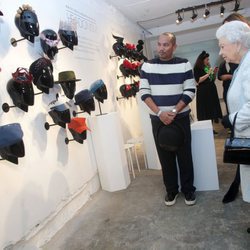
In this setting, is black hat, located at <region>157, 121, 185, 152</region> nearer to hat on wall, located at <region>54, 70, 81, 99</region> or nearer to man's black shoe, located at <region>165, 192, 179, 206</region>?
man's black shoe, located at <region>165, 192, 179, 206</region>

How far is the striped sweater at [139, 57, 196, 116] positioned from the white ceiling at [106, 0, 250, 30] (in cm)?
238

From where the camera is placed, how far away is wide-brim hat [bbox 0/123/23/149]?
165cm

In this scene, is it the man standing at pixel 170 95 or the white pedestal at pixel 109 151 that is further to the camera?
the white pedestal at pixel 109 151

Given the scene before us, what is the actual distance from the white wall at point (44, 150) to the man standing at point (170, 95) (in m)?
0.85

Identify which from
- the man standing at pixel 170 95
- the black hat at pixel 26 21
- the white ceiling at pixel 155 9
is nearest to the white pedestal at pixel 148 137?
the man standing at pixel 170 95

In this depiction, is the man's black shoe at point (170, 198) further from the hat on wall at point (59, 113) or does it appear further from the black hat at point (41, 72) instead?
the black hat at point (41, 72)

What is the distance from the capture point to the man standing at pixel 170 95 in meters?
2.29

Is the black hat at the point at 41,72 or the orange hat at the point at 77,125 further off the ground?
the black hat at the point at 41,72

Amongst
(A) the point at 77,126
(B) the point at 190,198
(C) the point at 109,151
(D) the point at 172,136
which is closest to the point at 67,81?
(A) the point at 77,126

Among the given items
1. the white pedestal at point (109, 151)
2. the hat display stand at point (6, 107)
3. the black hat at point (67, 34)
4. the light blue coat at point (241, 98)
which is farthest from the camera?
the white pedestal at point (109, 151)

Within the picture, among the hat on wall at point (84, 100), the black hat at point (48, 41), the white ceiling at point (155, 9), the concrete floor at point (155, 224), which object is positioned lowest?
the concrete floor at point (155, 224)

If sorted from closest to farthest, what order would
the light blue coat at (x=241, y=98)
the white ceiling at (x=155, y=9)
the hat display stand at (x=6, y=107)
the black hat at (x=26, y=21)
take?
the light blue coat at (x=241, y=98) → the hat display stand at (x=6, y=107) → the black hat at (x=26, y=21) → the white ceiling at (x=155, y=9)

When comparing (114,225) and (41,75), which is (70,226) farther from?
(41,75)

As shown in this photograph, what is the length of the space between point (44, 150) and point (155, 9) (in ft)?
12.6
